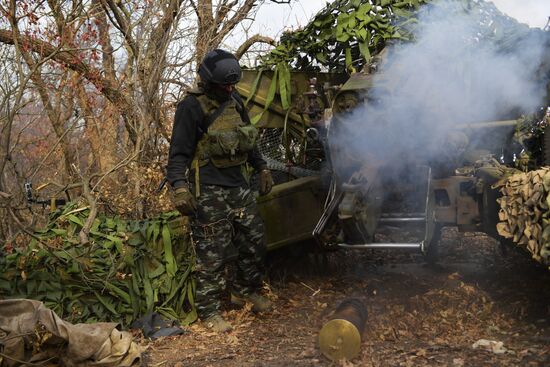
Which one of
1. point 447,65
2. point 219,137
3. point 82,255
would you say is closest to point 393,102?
point 447,65

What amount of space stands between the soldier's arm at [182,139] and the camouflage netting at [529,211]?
2475 millimetres

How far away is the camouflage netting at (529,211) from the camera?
419 centimetres

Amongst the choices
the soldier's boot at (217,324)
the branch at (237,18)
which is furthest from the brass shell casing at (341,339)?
the branch at (237,18)

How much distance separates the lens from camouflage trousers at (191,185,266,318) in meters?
5.44

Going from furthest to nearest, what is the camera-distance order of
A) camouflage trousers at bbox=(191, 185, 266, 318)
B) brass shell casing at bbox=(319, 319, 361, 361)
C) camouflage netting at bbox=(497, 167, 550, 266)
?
camouflage trousers at bbox=(191, 185, 266, 318)
brass shell casing at bbox=(319, 319, 361, 361)
camouflage netting at bbox=(497, 167, 550, 266)

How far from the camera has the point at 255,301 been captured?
5.79m

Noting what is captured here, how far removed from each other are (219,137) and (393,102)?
57.5 inches

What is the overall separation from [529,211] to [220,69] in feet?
8.48

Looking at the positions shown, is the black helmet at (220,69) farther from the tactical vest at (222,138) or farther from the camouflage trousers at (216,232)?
the camouflage trousers at (216,232)

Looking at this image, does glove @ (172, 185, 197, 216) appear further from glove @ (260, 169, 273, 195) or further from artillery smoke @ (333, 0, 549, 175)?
artillery smoke @ (333, 0, 549, 175)

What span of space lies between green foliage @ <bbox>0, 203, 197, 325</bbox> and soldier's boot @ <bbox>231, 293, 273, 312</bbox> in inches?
17.6

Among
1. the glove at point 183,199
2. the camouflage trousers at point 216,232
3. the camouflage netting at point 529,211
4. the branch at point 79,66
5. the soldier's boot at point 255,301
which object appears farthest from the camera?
the branch at point 79,66

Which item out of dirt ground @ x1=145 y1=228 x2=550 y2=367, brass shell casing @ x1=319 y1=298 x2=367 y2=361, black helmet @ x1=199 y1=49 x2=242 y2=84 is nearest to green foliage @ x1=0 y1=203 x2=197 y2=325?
dirt ground @ x1=145 y1=228 x2=550 y2=367

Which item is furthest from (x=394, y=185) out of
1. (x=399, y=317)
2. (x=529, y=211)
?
(x=529, y=211)
